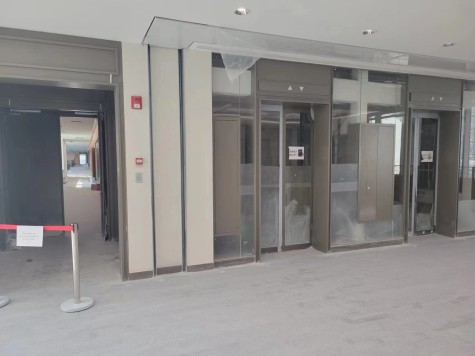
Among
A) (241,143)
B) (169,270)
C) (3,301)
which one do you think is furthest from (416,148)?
(3,301)

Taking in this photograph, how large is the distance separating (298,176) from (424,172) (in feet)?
8.29

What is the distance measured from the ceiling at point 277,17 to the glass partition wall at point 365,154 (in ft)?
4.45

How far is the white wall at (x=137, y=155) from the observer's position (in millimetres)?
3736

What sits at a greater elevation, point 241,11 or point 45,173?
point 241,11

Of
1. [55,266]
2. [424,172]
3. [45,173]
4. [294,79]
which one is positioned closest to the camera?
[55,266]

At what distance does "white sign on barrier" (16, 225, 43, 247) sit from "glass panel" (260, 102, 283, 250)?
2.81 metres

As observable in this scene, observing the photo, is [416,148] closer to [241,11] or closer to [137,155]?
[241,11]

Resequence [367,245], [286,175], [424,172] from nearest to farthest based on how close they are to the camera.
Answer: [286,175] → [367,245] → [424,172]

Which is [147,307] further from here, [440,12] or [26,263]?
[440,12]

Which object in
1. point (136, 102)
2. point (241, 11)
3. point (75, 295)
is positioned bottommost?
point (75, 295)

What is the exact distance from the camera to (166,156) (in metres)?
3.99

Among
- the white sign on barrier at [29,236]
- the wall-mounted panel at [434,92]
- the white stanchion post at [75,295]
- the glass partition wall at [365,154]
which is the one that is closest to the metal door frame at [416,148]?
the wall-mounted panel at [434,92]

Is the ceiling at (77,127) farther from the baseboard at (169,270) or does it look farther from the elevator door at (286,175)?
the baseboard at (169,270)

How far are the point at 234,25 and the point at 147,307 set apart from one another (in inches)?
110
